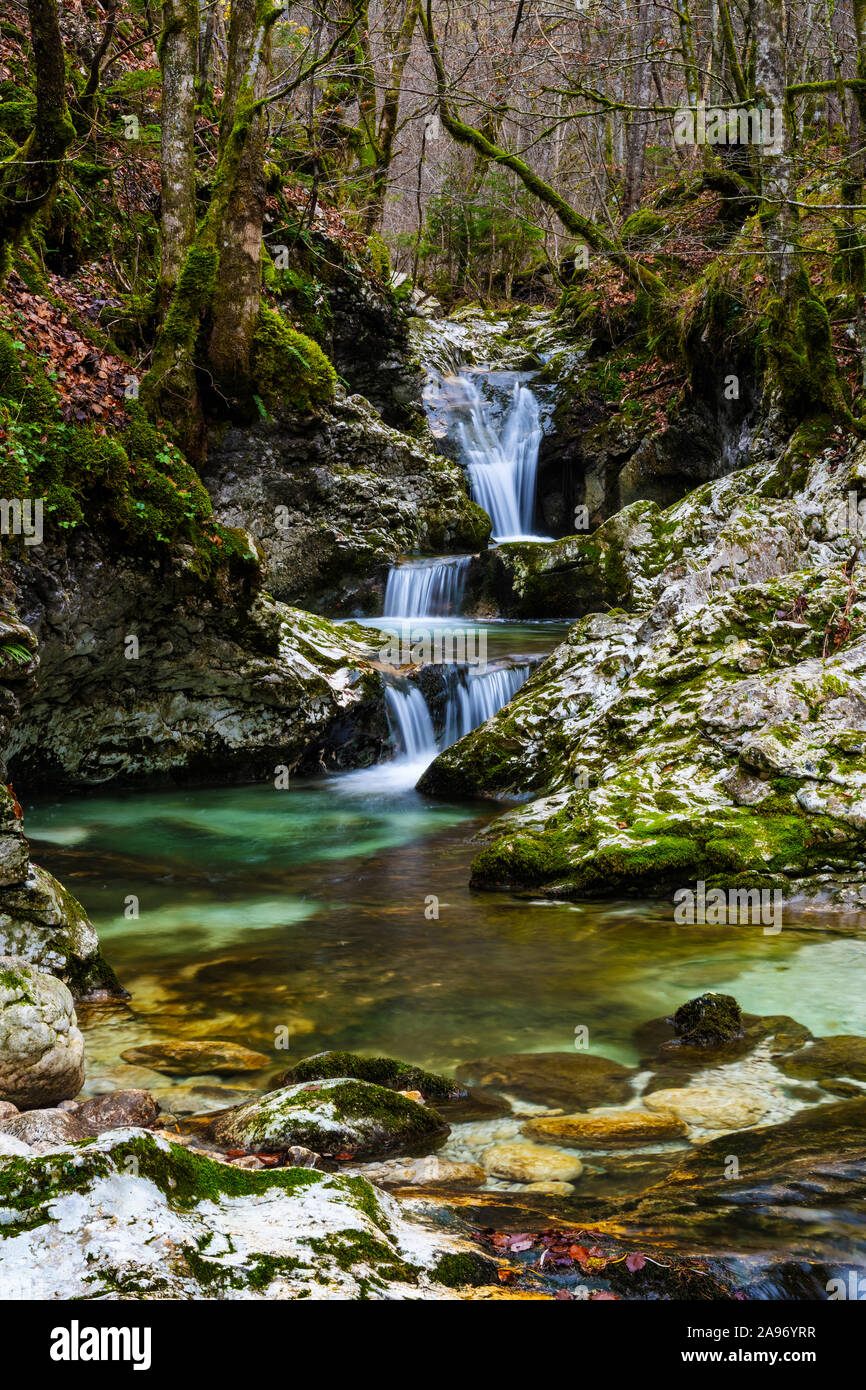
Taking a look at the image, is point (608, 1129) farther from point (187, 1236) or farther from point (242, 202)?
point (242, 202)

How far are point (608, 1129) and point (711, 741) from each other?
4118 millimetres

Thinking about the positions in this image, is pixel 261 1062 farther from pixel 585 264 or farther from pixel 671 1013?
pixel 585 264

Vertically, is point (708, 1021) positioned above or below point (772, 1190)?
below

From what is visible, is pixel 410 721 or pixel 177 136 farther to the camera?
pixel 410 721

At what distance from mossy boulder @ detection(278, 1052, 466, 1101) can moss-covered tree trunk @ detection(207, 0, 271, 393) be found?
376 inches

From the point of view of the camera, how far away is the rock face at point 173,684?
883 centimetres

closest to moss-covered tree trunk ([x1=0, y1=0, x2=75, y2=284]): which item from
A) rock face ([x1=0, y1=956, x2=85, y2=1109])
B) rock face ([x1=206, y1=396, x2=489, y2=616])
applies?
rock face ([x1=206, y1=396, x2=489, y2=616])

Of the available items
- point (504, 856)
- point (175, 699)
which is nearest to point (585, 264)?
point (175, 699)

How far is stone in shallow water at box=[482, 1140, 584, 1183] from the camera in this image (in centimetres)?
319

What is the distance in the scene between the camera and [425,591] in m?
14.3

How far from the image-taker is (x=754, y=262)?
46.3 feet

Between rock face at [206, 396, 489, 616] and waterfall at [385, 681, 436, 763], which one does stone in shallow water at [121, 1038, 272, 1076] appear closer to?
waterfall at [385, 681, 436, 763]
